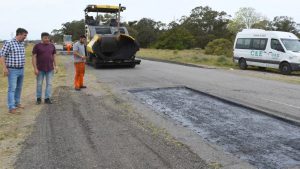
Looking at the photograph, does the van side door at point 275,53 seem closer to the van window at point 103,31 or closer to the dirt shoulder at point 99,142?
the van window at point 103,31

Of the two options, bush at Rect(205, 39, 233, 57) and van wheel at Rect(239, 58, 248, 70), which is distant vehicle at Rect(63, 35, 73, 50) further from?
van wheel at Rect(239, 58, 248, 70)

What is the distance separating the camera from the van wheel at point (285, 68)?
834 inches

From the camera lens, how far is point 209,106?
32.0ft

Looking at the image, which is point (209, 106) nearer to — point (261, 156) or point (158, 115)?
point (158, 115)

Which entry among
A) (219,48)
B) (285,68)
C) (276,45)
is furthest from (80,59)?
(219,48)

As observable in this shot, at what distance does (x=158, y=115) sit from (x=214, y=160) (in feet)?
10.2

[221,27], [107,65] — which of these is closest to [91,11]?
[107,65]

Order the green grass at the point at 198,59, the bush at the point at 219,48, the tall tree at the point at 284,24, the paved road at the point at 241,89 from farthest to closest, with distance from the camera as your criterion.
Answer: the tall tree at the point at 284,24, the bush at the point at 219,48, the green grass at the point at 198,59, the paved road at the point at 241,89

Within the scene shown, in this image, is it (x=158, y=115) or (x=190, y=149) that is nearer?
(x=190, y=149)


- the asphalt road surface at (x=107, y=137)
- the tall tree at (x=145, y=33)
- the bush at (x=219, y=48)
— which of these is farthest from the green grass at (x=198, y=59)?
the tall tree at (x=145, y=33)

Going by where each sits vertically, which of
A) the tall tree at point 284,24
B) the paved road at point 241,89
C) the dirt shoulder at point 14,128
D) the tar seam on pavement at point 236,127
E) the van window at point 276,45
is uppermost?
the tall tree at point 284,24

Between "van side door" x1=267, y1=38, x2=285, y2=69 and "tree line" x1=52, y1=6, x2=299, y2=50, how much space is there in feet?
138

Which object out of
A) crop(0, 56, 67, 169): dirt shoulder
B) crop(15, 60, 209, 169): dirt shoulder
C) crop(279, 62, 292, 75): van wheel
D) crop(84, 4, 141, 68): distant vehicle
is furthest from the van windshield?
crop(0, 56, 67, 169): dirt shoulder

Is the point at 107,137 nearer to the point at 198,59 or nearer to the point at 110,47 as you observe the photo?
the point at 110,47
